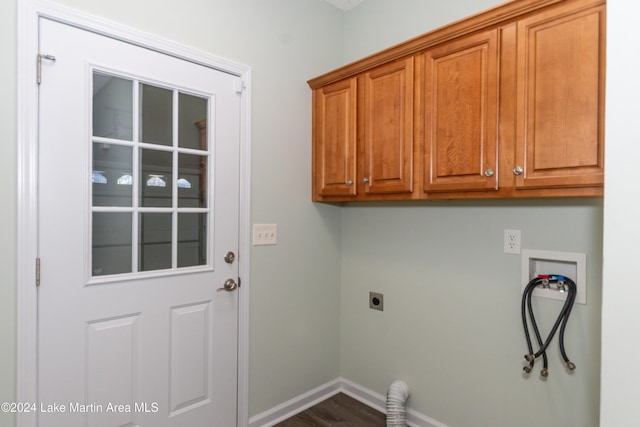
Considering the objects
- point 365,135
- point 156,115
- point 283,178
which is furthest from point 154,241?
point 365,135

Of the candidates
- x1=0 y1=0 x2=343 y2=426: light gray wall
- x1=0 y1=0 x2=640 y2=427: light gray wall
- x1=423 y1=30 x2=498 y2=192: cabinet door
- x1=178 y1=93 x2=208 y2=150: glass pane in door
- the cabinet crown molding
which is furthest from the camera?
x1=0 y1=0 x2=343 y2=426: light gray wall

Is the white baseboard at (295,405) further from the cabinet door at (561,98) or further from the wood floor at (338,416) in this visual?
the cabinet door at (561,98)

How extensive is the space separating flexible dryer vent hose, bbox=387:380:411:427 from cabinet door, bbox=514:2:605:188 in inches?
56.7

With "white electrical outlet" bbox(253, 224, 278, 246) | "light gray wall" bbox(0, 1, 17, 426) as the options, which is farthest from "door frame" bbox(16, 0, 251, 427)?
"white electrical outlet" bbox(253, 224, 278, 246)

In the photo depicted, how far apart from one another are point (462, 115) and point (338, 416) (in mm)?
1990

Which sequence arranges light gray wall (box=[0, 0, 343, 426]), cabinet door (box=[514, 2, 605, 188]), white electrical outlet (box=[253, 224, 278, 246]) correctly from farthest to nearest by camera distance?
white electrical outlet (box=[253, 224, 278, 246])
light gray wall (box=[0, 0, 343, 426])
cabinet door (box=[514, 2, 605, 188])

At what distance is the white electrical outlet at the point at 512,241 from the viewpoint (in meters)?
1.79

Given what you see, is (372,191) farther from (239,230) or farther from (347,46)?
(347,46)

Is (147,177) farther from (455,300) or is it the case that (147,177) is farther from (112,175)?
(455,300)

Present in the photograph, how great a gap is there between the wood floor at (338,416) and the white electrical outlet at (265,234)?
3.84 ft

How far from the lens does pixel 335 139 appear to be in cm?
227

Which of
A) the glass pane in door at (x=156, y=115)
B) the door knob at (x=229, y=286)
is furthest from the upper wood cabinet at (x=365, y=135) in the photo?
the glass pane in door at (x=156, y=115)

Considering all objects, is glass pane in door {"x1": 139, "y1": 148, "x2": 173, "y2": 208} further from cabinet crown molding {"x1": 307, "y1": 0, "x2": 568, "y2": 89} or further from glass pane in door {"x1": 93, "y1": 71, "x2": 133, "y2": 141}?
cabinet crown molding {"x1": 307, "y1": 0, "x2": 568, "y2": 89}

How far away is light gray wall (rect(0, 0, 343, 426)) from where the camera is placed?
6.54 feet
